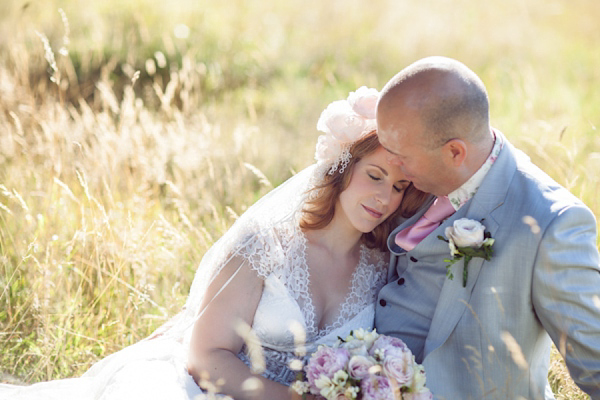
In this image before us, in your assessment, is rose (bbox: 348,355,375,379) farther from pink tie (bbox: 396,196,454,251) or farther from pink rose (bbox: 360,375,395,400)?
pink tie (bbox: 396,196,454,251)

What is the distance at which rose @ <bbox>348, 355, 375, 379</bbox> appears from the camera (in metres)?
2.82

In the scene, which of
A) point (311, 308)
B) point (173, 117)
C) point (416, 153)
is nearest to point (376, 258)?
point (311, 308)

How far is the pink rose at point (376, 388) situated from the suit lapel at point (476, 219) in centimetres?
57

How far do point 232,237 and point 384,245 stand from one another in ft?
3.09

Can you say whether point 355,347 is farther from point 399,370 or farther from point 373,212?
point 373,212

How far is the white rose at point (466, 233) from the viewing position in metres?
3.06

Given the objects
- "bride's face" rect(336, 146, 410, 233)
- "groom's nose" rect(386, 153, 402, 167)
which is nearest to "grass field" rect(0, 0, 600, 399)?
"bride's face" rect(336, 146, 410, 233)

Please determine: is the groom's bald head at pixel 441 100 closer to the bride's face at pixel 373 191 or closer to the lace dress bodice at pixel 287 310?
the bride's face at pixel 373 191

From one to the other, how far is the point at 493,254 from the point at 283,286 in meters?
1.08

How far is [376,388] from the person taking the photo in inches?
110

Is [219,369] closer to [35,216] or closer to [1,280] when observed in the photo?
[1,280]

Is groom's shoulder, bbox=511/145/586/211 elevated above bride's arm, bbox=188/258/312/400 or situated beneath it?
elevated above

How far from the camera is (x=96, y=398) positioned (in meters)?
3.54

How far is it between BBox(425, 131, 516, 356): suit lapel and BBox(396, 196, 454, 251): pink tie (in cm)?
15
